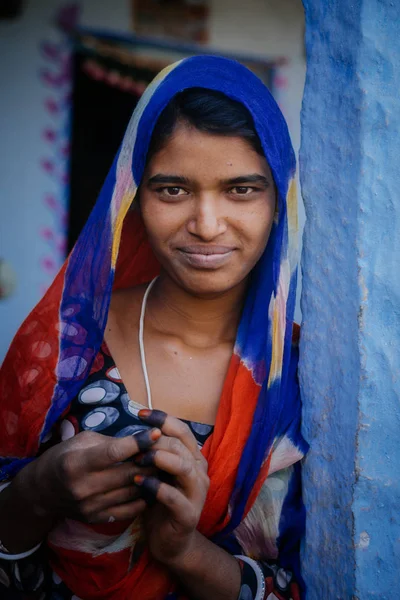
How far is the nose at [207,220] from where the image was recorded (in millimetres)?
1352

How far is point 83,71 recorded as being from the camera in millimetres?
3510

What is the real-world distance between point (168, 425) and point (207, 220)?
1.55 ft

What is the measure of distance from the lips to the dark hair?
25 cm

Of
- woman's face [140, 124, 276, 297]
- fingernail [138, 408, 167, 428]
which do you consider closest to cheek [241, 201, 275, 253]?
woman's face [140, 124, 276, 297]

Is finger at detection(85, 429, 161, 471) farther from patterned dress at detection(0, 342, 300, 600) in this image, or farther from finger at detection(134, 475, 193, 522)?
patterned dress at detection(0, 342, 300, 600)

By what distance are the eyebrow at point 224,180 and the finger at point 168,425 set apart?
1.77ft

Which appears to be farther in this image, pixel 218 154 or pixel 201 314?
pixel 201 314

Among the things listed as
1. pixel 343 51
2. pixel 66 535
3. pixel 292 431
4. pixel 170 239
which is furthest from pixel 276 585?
pixel 343 51

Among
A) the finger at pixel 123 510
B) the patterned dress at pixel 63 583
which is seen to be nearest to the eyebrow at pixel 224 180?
the patterned dress at pixel 63 583

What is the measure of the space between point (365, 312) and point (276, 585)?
27.0 inches

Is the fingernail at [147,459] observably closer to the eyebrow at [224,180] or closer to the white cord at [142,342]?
the white cord at [142,342]

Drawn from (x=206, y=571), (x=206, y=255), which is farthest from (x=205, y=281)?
(x=206, y=571)

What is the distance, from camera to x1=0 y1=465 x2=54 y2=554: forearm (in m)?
1.35

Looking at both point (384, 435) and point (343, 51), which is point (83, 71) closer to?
point (343, 51)
